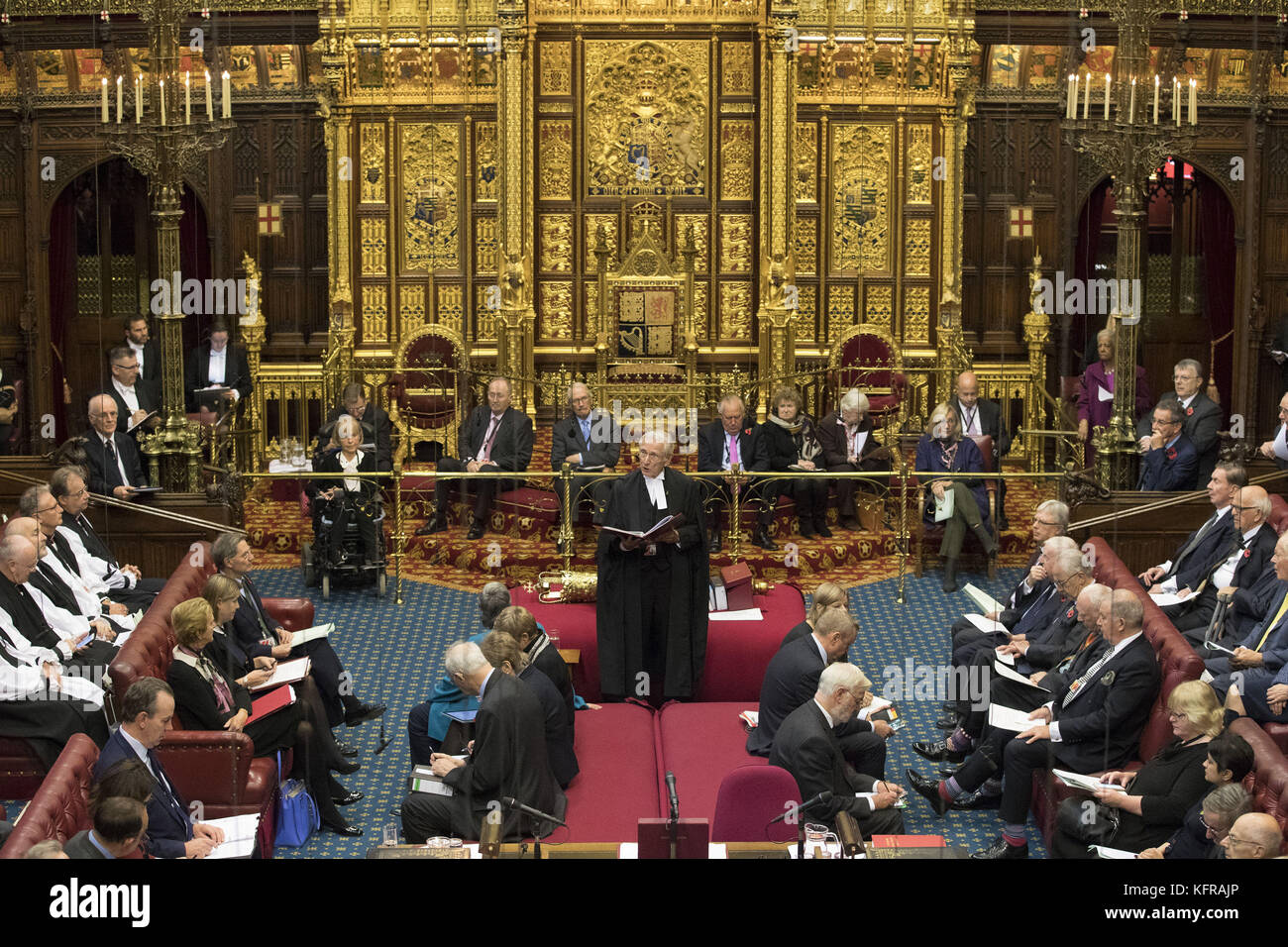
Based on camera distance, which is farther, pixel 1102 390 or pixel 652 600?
pixel 1102 390

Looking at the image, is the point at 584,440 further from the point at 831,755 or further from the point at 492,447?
the point at 831,755

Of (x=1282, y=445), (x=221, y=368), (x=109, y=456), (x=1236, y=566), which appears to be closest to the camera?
(x=1236, y=566)

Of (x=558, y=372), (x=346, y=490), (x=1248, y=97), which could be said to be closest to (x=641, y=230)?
(x=558, y=372)

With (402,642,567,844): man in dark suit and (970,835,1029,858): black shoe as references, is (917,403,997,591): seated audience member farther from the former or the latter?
(402,642,567,844): man in dark suit

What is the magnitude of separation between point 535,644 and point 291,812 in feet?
4.98

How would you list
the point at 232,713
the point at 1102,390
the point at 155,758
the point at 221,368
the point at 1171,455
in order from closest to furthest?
the point at 155,758
the point at 232,713
the point at 1171,455
the point at 1102,390
the point at 221,368

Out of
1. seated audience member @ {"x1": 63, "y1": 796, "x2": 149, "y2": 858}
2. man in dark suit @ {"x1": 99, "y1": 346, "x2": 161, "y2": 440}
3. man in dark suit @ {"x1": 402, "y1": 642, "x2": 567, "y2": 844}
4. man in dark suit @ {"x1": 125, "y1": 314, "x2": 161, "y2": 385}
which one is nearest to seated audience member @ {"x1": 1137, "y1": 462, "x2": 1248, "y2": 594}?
man in dark suit @ {"x1": 402, "y1": 642, "x2": 567, "y2": 844}

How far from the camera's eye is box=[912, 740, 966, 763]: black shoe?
34.9ft

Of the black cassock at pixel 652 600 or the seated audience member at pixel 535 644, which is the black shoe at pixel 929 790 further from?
the seated audience member at pixel 535 644

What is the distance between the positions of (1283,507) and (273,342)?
1078 cm

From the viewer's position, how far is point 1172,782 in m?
8.32

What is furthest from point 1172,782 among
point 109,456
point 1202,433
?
point 109,456

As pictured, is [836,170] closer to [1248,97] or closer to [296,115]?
[1248,97]

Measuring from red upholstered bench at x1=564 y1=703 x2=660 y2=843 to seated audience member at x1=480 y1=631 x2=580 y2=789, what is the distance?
0.14 meters
